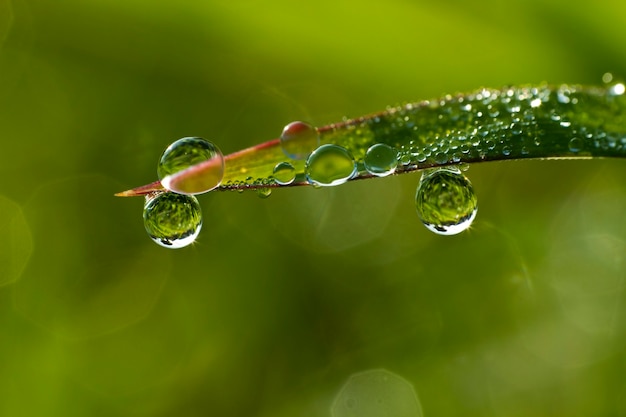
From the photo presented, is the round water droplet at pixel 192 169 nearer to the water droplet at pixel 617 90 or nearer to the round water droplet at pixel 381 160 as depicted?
the round water droplet at pixel 381 160

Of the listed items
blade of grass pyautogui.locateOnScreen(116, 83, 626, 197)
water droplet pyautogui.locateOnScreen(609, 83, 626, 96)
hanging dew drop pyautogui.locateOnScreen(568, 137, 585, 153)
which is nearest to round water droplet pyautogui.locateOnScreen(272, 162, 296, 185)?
blade of grass pyautogui.locateOnScreen(116, 83, 626, 197)

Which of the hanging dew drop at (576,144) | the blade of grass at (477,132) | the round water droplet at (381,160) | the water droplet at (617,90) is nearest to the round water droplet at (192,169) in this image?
the blade of grass at (477,132)

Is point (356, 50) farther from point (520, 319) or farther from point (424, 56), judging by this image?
point (520, 319)

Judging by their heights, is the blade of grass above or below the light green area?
below

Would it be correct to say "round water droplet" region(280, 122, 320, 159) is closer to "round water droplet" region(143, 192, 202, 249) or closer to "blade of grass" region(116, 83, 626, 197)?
"blade of grass" region(116, 83, 626, 197)

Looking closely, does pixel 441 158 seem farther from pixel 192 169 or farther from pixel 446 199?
pixel 192 169
